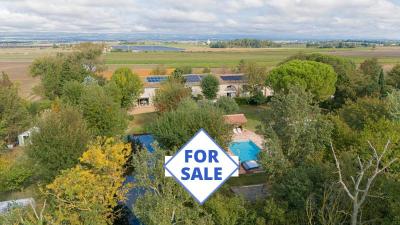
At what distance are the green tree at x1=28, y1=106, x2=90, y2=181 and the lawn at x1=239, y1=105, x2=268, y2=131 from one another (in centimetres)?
1849

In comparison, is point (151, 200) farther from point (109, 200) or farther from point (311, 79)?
point (311, 79)

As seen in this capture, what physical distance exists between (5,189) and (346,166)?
16682 mm

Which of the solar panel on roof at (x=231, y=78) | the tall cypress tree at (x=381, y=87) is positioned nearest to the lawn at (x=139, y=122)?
the solar panel on roof at (x=231, y=78)

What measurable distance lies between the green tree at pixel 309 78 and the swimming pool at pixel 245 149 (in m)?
9.88

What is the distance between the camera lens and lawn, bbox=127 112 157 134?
31266 mm

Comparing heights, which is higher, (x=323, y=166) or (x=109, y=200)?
(x=323, y=166)

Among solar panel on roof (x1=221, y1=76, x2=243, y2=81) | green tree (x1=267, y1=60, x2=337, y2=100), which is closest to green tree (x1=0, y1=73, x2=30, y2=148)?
green tree (x1=267, y1=60, x2=337, y2=100)

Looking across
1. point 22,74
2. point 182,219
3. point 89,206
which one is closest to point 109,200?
point 89,206

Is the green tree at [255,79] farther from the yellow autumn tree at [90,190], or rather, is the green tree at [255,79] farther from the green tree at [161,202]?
the green tree at [161,202]

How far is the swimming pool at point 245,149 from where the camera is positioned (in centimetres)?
2506

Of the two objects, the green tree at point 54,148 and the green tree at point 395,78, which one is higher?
the green tree at point 395,78

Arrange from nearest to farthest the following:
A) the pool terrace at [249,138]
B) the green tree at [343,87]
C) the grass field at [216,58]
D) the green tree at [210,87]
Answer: the pool terrace at [249,138] < the green tree at [343,87] < the green tree at [210,87] < the grass field at [216,58]

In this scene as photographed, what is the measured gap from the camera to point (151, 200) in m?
10.3

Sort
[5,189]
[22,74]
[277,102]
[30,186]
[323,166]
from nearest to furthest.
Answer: [323,166]
[277,102]
[5,189]
[30,186]
[22,74]
